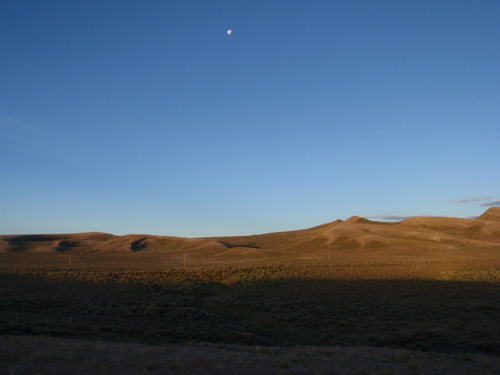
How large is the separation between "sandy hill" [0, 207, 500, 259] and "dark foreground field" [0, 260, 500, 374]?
45294 millimetres

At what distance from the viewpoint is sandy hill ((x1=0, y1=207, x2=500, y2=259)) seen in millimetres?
80250

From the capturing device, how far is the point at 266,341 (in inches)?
670

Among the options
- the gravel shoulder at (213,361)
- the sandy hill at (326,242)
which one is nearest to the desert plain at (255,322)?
the gravel shoulder at (213,361)

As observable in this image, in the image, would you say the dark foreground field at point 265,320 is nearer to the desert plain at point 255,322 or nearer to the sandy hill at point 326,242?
the desert plain at point 255,322

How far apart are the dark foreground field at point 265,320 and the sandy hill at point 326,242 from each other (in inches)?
1783

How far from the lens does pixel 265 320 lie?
21609mm

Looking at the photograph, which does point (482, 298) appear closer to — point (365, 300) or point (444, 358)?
point (365, 300)

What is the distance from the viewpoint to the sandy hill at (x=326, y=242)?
80250 millimetres

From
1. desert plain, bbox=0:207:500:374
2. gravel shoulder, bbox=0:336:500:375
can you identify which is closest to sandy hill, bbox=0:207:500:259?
desert plain, bbox=0:207:500:374

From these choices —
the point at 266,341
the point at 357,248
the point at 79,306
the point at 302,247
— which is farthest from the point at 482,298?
the point at 302,247

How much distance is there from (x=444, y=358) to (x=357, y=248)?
242ft

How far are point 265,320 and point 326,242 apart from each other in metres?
74.5

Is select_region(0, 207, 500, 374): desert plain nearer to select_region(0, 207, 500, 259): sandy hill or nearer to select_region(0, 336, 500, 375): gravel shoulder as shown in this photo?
select_region(0, 336, 500, 375): gravel shoulder

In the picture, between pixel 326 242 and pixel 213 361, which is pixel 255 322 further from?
pixel 326 242
